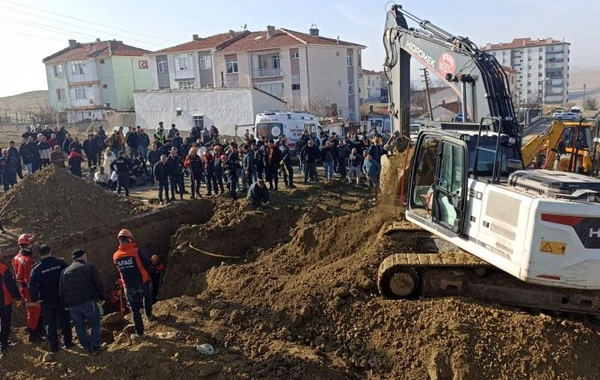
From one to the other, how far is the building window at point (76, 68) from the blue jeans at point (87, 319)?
55.6 meters

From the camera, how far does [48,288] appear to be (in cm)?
781

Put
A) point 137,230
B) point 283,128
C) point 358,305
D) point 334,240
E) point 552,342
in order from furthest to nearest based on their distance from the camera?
point 283,128, point 137,230, point 334,240, point 358,305, point 552,342

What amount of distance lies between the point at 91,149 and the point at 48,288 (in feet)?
46.0

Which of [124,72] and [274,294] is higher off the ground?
[124,72]

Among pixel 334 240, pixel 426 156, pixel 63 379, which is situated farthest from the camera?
pixel 334 240

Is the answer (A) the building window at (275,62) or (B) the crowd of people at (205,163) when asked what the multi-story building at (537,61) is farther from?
(B) the crowd of people at (205,163)

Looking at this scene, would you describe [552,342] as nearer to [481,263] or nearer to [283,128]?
[481,263]

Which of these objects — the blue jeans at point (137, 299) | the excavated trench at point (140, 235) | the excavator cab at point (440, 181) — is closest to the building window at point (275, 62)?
the excavated trench at point (140, 235)

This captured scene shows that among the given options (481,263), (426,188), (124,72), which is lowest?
(481,263)

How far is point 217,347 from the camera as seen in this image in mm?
7598

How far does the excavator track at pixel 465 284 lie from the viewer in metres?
7.07

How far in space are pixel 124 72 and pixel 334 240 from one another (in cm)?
5220

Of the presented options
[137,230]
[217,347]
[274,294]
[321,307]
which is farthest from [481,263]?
[137,230]

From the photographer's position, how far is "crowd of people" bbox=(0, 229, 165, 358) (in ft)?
25.1
